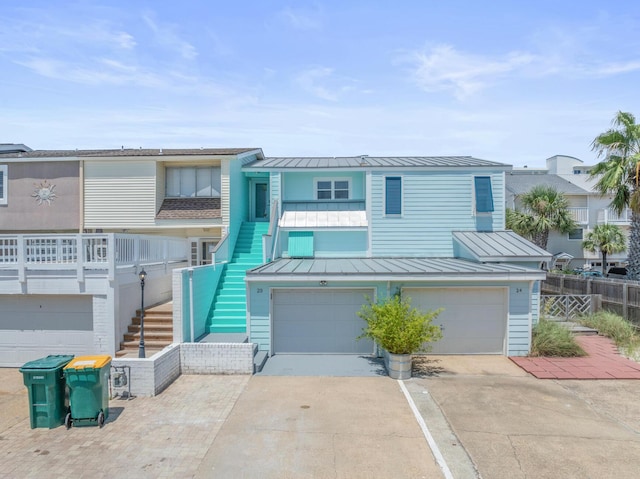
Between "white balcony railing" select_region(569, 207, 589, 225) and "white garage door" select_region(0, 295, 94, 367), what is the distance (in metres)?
31.6

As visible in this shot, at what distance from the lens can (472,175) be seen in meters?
14.9

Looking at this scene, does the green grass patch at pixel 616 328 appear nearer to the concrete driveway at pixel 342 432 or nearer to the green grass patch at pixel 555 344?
the green grass patch at pixel 555 344

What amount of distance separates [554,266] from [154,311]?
94.6ft

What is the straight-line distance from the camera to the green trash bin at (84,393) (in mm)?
6930

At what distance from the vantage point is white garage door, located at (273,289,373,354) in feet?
36.8

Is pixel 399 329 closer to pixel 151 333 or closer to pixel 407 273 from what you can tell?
pixel 407 273

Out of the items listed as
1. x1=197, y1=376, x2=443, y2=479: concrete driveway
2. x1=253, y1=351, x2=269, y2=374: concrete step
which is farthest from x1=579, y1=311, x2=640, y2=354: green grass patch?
x1=253, y1=351, x2=269, y2=374: concrete step

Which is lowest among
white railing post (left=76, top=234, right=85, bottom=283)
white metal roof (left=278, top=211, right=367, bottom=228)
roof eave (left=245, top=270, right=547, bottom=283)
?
roof eave (left=245, top=270, right=547, bottom=283)

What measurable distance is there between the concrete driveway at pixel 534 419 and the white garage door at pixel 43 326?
898 cm

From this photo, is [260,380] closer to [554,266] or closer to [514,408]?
[514,408]

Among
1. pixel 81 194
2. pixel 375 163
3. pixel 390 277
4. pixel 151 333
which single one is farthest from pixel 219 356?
pixel 81 194

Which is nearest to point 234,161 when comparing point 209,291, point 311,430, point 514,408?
point 209,291

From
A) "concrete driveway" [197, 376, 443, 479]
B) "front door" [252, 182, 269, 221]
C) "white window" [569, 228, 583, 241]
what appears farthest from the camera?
"white window" [569, 228, 583, 241]

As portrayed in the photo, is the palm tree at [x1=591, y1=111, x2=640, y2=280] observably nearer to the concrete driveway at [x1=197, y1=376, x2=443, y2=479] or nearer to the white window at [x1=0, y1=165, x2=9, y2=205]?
the concrete driveway at [x1=197, y1=376, x2=443, y2=479]
